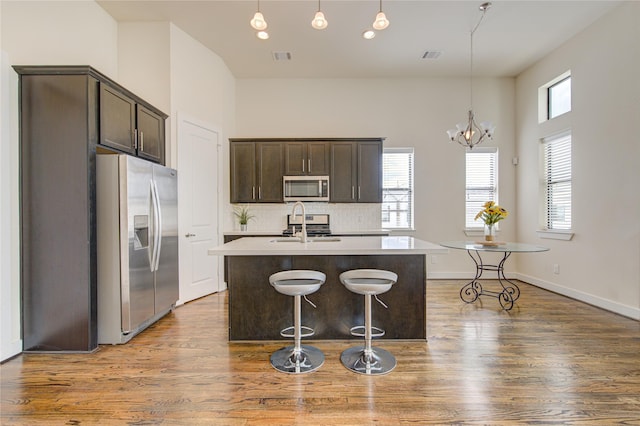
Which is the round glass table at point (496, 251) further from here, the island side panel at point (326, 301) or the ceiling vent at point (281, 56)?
the ceiling vent at point (281, 56)

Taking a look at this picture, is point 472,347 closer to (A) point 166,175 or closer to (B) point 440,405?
(B) point 440,405

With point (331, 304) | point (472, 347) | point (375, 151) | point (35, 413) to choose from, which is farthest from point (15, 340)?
point (375, 151)

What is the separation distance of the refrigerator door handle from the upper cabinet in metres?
1.89

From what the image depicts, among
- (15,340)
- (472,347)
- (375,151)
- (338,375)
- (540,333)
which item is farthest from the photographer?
(375,151)

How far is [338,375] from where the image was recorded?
7.20 feet

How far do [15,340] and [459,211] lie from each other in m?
5.98

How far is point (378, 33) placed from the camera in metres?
3.94

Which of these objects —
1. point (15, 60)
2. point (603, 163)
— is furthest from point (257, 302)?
point (603, 163)

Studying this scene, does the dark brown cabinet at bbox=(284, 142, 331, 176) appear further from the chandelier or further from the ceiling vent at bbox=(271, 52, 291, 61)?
the chandelier

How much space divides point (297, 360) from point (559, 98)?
5.37 m

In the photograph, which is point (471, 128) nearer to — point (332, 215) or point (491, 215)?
point (491, 215)

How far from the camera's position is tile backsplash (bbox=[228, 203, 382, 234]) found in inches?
204

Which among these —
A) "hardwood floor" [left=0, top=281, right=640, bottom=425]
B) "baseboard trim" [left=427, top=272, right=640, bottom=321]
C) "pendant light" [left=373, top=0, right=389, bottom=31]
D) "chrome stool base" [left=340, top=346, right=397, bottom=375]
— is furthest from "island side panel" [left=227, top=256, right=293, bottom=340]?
"baseboard trim" [left=427, top=272, right=640, bottom=321]

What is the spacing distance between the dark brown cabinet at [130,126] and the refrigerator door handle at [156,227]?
49cm
